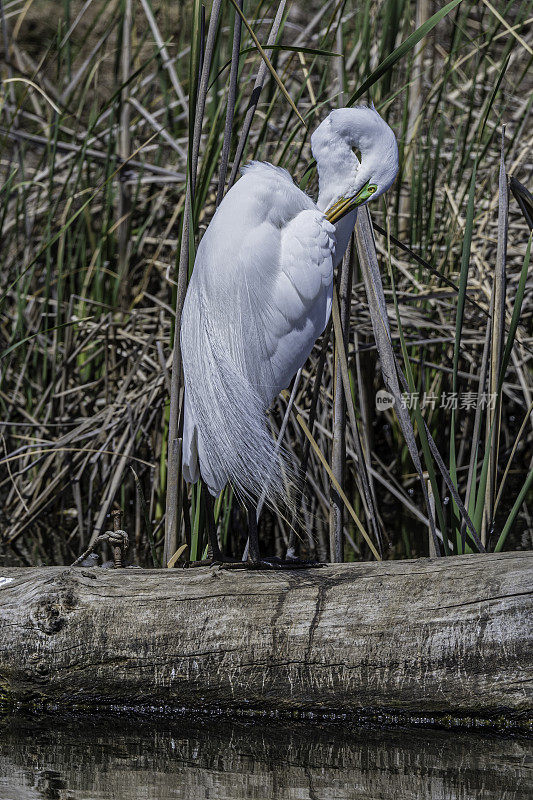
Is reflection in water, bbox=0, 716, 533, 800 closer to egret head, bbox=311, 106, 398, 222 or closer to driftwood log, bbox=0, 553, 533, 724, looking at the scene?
driftwood log, bbox=0, 553, 533, 724

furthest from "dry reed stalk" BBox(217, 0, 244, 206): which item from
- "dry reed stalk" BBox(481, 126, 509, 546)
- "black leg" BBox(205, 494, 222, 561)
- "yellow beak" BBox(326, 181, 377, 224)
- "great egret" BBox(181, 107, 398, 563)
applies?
"black leg" BBox(205, 494, 222, 561)

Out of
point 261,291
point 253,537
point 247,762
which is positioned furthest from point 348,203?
point 247,762

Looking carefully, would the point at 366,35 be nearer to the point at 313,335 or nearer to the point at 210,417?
the point at 313,335

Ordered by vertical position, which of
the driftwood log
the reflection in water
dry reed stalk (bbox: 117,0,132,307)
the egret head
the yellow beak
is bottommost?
the reflection in water

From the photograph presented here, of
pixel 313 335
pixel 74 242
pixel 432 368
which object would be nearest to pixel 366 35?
pixel 313 335

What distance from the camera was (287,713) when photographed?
1750mm

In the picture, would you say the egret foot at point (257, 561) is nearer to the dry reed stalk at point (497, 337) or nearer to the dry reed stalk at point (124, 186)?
the dry reed stalk at point (497, 337)

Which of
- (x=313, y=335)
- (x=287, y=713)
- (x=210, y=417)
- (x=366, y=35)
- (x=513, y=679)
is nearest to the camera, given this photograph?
(x=513, y=679)

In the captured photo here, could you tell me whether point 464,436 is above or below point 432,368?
below

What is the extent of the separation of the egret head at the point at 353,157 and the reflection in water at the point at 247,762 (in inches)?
48.6

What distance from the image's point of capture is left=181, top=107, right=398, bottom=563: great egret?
1925mm

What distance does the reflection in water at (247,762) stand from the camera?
1.44 meters

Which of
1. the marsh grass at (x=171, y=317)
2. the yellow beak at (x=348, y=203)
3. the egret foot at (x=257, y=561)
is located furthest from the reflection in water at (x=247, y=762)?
the yellow beak at (x=348, y=203)

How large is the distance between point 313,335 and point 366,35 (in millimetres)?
956
